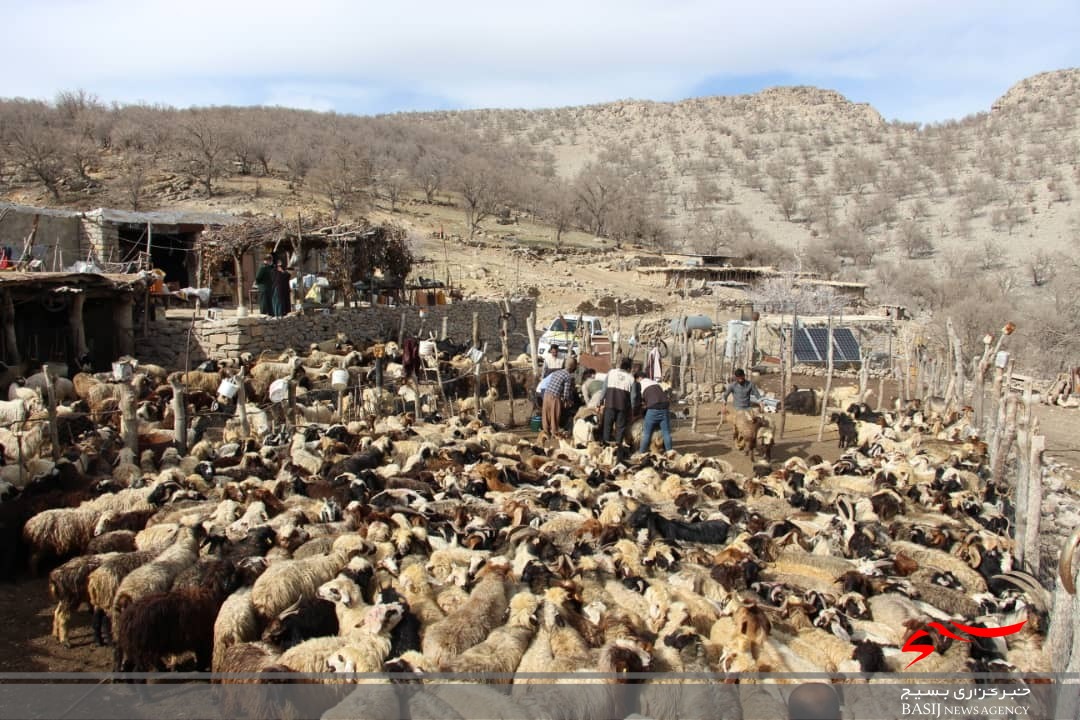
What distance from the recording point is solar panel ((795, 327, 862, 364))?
24.2 metres

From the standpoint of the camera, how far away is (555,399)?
1291 centimetres

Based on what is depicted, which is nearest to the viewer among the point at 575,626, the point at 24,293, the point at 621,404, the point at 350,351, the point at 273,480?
the point at 575,626

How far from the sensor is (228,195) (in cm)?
3650

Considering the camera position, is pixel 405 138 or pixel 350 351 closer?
pixel 350 351

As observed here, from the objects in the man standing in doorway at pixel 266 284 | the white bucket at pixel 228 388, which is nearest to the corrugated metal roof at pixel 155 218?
the man standing in doorway at pixel 266 284

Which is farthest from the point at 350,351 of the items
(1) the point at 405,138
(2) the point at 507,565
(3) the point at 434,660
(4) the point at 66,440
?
(1) the point at 405,138

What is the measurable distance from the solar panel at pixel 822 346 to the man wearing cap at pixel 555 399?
42.4 feet

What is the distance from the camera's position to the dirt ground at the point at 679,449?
5.90 meters

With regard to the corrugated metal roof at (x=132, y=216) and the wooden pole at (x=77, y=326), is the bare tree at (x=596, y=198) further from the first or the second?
the wooden pole at (x=77, y=326)

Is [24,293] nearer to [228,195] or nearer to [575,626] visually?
[575,626]

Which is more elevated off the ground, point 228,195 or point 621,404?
point 228,195

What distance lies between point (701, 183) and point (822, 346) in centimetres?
4030

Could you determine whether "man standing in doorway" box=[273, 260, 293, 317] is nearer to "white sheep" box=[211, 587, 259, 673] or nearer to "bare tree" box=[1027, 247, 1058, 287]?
"white sheep" box=[211, 587, 259, 673]

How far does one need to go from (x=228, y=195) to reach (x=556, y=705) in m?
35.9
